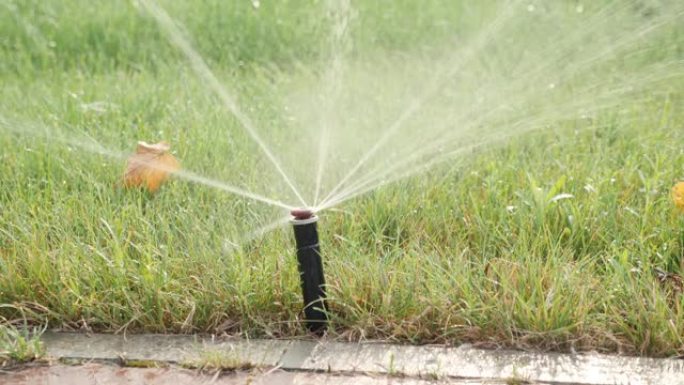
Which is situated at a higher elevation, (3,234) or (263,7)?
(263,7)

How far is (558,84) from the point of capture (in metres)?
4.88

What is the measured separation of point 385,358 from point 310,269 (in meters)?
0.31

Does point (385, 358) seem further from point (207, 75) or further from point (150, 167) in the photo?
point (207, 75)

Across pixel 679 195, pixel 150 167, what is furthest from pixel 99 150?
pixel 679 195

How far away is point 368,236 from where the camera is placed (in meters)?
3.21

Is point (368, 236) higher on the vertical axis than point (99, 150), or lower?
lower

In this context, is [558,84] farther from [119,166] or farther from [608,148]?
[119,166]

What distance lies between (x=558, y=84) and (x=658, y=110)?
0.61 m

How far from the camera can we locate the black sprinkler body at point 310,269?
2518 millimetres

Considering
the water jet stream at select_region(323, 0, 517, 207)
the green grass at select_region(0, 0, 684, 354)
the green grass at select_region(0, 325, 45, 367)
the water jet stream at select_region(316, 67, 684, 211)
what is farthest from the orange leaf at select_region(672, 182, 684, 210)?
the green grass at select_region(0, 325, 45, 367)

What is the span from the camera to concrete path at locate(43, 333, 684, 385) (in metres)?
2.42

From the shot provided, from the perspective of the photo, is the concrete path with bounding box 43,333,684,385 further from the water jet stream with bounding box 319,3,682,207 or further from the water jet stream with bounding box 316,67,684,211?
the water jet stream with bounding box 319,3,682,207

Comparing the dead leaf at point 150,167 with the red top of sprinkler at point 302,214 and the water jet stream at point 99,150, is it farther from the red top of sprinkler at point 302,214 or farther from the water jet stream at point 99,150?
the red top of sprinkler at point 302,214

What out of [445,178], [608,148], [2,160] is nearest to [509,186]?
[445,178]
